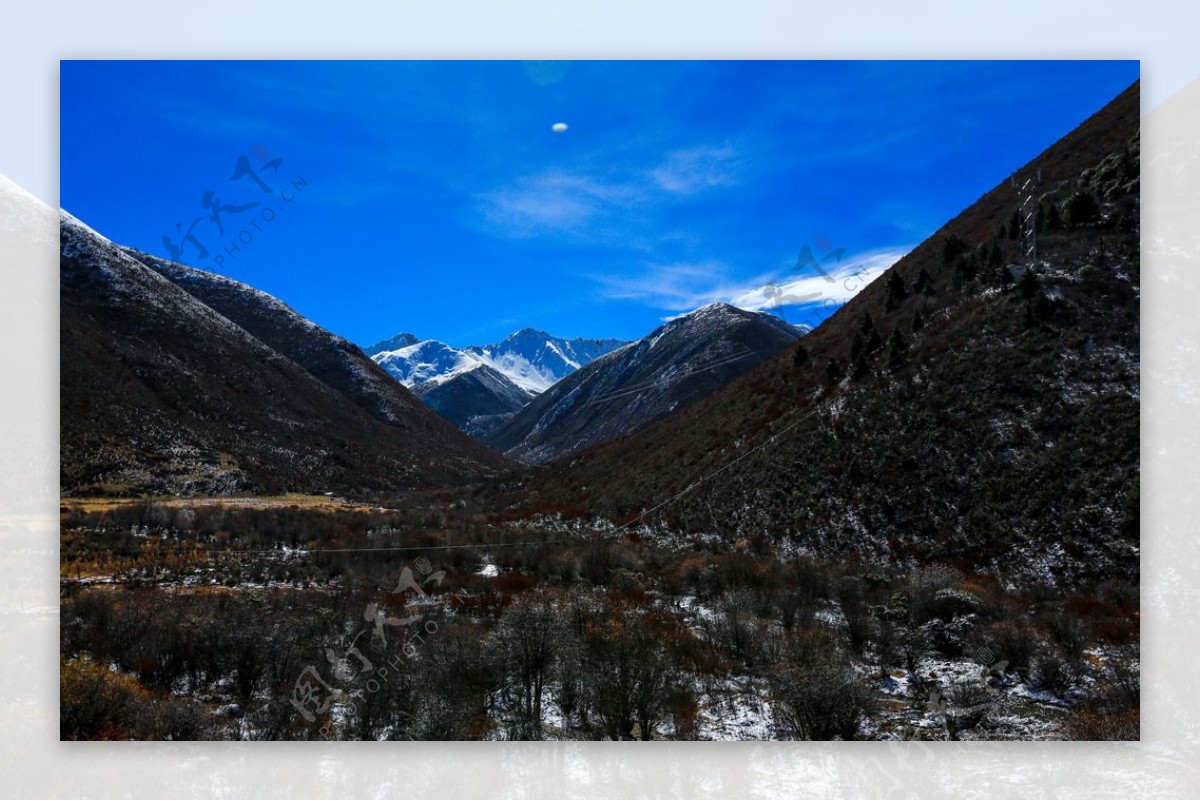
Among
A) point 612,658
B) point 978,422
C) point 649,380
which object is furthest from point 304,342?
point 612,658

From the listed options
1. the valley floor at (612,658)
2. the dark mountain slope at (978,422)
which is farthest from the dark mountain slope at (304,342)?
the valley floor at (612,658)

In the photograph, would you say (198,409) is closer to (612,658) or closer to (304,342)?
(304,342)

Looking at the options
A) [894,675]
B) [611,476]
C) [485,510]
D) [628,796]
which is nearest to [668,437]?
[611,476]

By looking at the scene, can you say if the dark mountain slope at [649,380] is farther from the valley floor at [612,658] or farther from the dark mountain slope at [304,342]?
the valley floor at [612,658]

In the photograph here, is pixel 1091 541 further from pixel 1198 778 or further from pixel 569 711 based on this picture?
pixel 569 711

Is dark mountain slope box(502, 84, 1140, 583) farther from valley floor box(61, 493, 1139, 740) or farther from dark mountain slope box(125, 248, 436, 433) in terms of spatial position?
dark mountain slope box(125, 248, 436, 433)

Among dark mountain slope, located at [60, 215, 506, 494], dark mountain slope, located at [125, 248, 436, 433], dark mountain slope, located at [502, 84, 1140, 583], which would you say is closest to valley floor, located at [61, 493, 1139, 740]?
dark mountain slope, located at [502, 84, 1140, 583]
